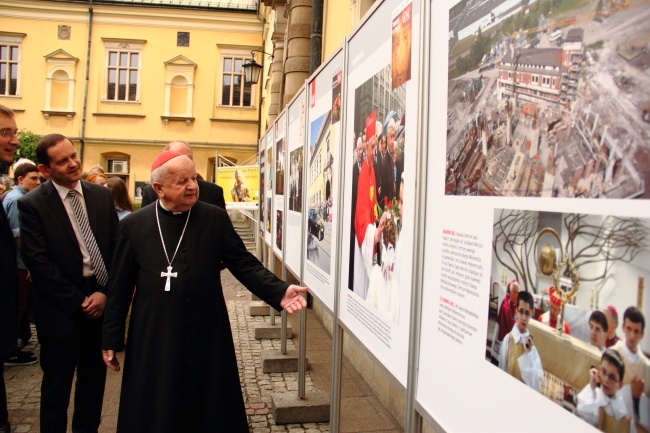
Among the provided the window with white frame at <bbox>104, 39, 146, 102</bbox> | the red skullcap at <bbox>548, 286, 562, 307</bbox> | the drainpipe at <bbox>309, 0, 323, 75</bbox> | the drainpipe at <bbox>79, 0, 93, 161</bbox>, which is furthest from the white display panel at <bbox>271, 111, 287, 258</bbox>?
the window with white frame at <bbox>104, 39, 146, 102</bbox>

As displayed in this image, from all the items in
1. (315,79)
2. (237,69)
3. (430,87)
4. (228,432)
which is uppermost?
(237,69)

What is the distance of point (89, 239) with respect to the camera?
150 inches

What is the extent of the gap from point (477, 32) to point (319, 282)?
2261mm

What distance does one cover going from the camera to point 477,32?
145cm

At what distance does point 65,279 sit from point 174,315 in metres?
0.98

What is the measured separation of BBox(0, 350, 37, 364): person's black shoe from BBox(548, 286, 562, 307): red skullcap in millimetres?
6055

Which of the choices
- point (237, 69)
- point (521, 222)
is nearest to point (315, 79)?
point (521, 222)

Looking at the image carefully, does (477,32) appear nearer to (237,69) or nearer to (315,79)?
(315,79)

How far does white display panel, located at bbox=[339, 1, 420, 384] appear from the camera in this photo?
6.44 ft

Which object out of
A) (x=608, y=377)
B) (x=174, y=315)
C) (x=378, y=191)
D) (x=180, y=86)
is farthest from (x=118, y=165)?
(x=608, y=377)

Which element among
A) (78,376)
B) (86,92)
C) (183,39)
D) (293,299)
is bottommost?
(78,376)

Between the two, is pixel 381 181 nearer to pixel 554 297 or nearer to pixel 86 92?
pixel 554 297

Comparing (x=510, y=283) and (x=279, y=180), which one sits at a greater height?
(x=279, y=180)

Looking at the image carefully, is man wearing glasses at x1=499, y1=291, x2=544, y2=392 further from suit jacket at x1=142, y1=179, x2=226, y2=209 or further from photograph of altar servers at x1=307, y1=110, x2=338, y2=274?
suit jacket at x1=142, y1=179, x2=226, y2=209
